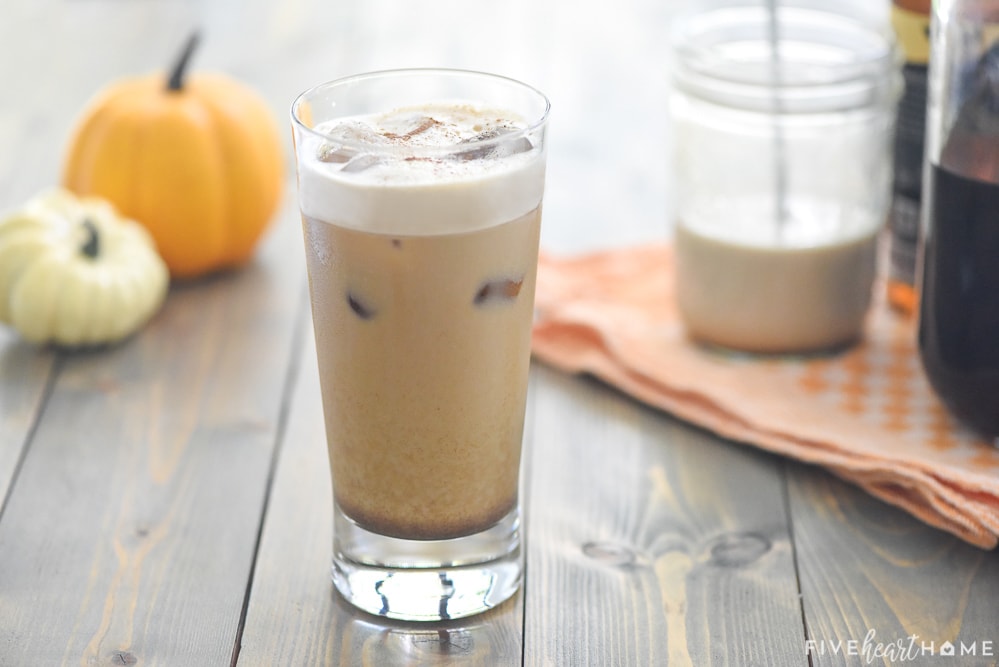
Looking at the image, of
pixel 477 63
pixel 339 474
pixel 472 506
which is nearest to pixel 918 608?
pixel 472 506

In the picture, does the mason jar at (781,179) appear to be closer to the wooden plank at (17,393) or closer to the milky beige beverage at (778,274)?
the milky beige beverage at (778,274)

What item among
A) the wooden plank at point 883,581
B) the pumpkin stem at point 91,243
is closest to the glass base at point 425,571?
the wooden plank at point 883,581

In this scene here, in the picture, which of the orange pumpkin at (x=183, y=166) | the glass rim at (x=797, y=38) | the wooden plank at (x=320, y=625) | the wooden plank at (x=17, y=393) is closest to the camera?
the wooden plank at (x=320, y=625)

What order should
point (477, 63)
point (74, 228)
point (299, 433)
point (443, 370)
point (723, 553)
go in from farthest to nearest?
1. point (477, 63)
2. point (74, 228)
3. point (299, 433)
4. point (723, 553)
5. point (443, 370)

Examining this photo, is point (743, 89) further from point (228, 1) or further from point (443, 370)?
point (228, 1)

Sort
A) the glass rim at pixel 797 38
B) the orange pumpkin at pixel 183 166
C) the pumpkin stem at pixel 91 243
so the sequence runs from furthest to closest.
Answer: the orange pumpkin at pixel 183 166, the pumpkin stem at pixel 91 243, the glass rim at pixel 797 38

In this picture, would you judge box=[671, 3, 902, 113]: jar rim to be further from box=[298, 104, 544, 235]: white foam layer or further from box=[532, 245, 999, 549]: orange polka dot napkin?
box=[298, 104, 544, 235]: white foam layer
